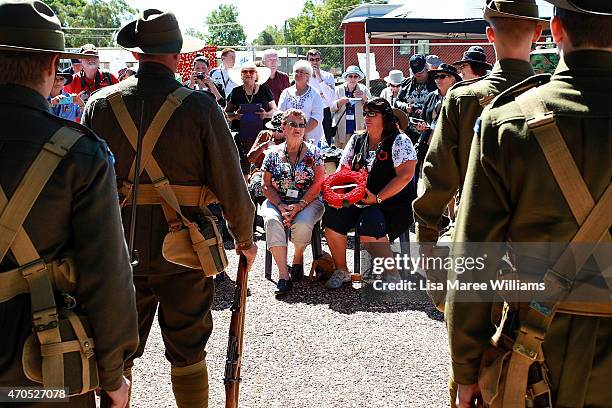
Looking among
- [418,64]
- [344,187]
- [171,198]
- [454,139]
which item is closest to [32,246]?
[171,198]

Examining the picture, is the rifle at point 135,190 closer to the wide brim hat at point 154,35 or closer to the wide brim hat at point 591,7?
the wide brim hat at point 154,35

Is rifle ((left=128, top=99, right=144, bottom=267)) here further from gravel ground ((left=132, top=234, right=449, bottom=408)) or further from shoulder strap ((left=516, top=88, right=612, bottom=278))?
shoulder strap ((left=516, top=88, right=612, bottom=278))

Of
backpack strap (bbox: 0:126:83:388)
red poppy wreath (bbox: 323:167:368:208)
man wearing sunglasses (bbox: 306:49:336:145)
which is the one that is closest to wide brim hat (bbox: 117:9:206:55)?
backpack strap (bbox: 0:126:83:388)

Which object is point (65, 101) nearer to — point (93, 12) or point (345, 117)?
point (345, 117)

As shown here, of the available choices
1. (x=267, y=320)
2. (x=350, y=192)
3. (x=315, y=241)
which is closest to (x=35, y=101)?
(x=267, y=320)

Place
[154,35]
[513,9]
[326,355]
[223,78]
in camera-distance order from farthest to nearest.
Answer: [223,78], [326,355], [154,35], [513,9]

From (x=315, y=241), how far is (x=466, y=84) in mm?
3963

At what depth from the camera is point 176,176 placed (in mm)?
3602

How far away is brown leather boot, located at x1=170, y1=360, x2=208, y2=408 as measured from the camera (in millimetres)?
3842

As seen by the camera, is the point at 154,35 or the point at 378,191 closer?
the point at 154,35

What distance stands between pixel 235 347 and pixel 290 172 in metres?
3.65

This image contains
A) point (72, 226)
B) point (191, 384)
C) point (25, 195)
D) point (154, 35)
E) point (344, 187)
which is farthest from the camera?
point (344, 187)

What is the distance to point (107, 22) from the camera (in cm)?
7975

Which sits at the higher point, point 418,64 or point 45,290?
point 45,290
